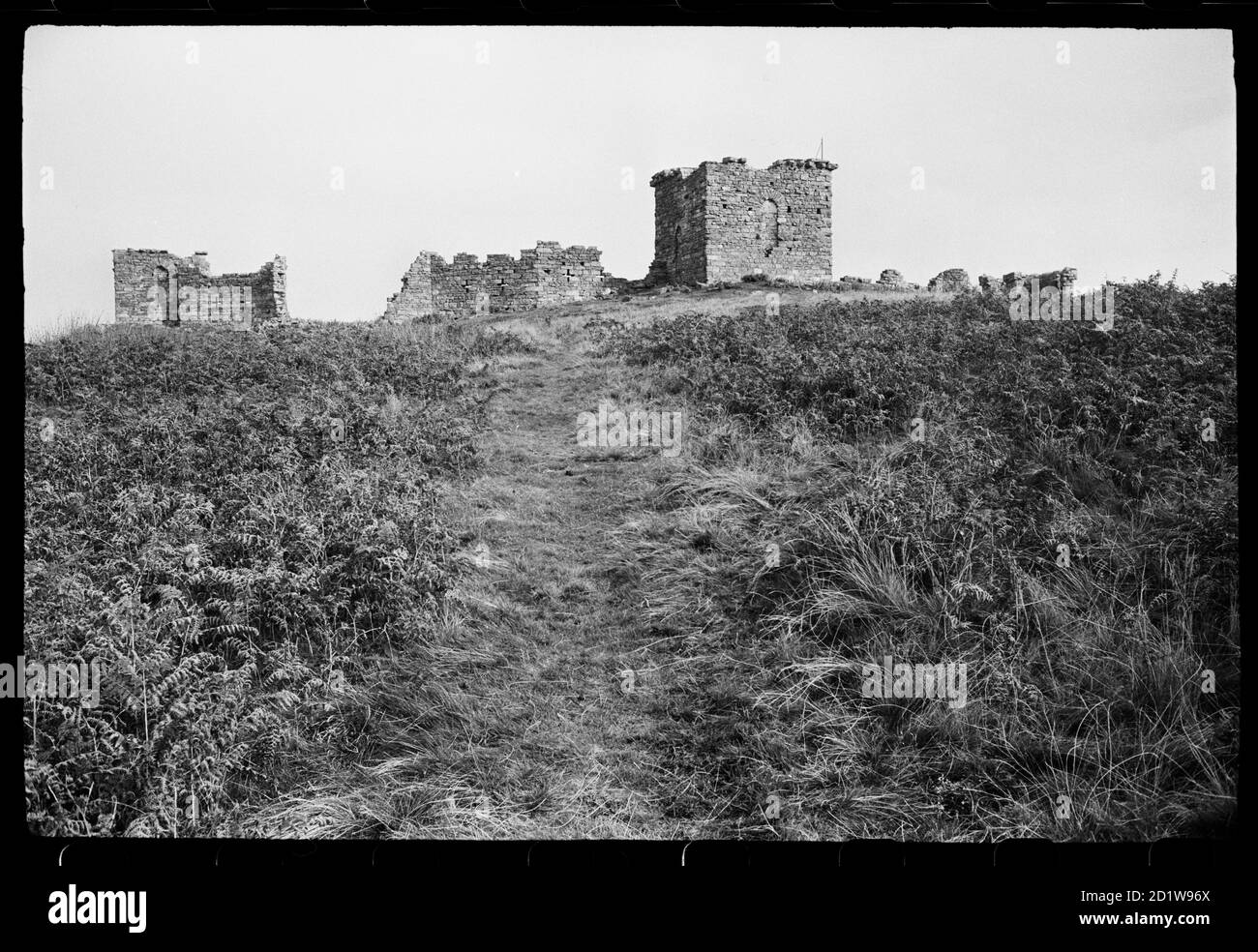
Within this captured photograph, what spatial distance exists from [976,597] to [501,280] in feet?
87.1

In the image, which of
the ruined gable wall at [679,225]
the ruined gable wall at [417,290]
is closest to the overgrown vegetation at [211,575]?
the ruined gable wall at [417,290]

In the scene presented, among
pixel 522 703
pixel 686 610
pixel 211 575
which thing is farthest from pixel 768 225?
pixel 522 703

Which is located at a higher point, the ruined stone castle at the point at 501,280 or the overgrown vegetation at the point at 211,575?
→ the ruined stone castle at the point at 501,280

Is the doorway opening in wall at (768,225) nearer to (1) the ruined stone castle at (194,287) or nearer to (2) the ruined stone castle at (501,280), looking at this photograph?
(2) the ruined stone castle at (501,280)

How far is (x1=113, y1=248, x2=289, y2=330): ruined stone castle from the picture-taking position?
24.7 meters

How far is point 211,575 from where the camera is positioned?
488 cm

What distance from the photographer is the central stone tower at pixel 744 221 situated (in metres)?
28.8

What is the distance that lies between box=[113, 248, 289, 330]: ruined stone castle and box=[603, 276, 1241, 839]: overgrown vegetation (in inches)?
877

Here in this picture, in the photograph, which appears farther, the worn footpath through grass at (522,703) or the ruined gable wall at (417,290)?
the ruined gable wall at (417,290)

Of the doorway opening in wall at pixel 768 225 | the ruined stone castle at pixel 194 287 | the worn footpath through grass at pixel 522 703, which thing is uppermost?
the doorway opening in wall at pixel 768 225

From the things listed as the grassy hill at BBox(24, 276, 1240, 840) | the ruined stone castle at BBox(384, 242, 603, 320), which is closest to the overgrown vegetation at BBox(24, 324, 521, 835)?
the grassy hill at BBox(24, 276, 1240, 840)

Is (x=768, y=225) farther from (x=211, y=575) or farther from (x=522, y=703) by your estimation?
(x=522, y=703)

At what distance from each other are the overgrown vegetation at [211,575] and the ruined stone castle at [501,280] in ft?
60.2
